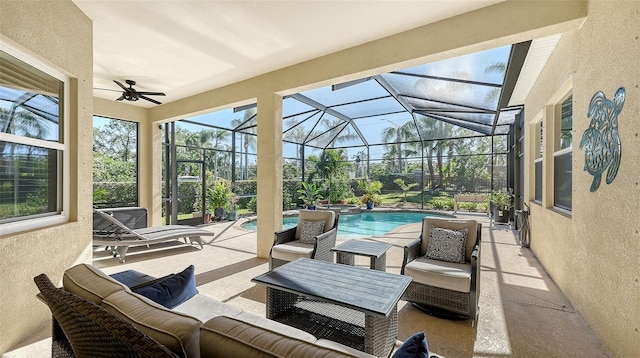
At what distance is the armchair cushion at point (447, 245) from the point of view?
3283 millimetres

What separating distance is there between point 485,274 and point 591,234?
170 cm

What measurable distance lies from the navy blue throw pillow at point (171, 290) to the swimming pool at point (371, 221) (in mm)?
7473

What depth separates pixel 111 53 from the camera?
4363 millimetres

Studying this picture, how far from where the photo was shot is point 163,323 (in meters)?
1.15

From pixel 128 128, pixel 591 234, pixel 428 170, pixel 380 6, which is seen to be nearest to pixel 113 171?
pixel 128 128

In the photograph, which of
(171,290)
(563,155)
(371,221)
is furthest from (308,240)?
(371,221)

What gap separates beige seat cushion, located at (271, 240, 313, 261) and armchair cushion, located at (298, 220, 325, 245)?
160 mm

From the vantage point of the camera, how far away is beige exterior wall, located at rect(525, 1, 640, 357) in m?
2.07

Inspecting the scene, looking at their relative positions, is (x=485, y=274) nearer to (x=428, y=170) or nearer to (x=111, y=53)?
(x=111, y=53)

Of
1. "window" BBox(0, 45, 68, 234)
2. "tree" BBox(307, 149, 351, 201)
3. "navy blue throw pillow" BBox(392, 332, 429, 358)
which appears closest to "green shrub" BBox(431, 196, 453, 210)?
"tree" BBox(307, 149, 351, 201)

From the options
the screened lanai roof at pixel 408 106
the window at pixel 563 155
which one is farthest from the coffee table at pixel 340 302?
the screened lanai roof at pixel 408 106

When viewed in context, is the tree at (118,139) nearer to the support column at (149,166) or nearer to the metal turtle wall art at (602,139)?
the support column at (149,166)

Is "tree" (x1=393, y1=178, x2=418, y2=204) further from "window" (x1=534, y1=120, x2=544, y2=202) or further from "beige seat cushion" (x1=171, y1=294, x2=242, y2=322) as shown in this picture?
"beige seat cushion" (x1=171, y1=294, x2=242, y2=322)

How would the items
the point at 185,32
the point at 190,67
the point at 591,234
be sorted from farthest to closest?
the point at 190,67
the point at 185,32
the point at 591,234
